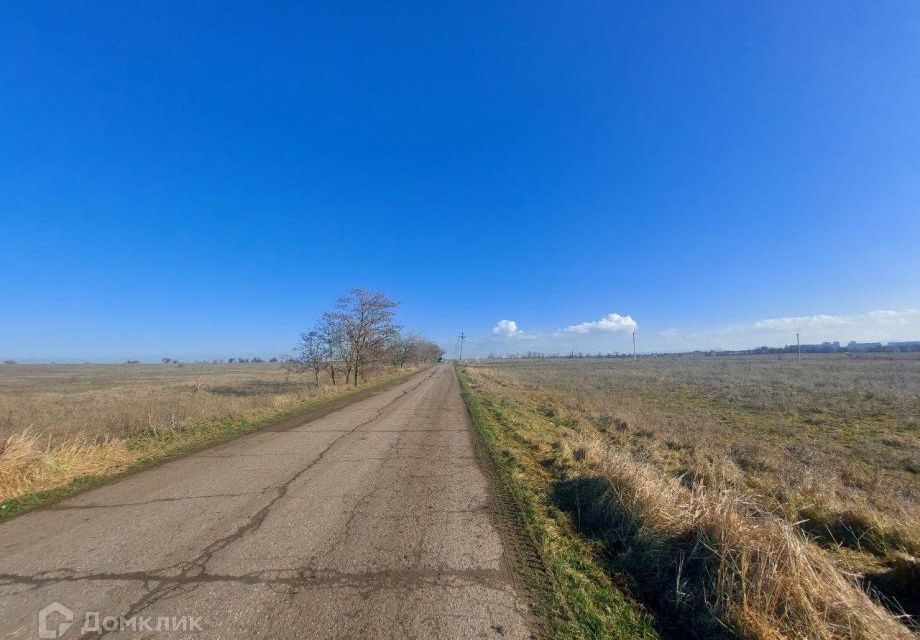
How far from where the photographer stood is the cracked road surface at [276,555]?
3.27 metres

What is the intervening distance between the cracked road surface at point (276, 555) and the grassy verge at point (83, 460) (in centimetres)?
63

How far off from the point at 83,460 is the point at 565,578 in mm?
9459

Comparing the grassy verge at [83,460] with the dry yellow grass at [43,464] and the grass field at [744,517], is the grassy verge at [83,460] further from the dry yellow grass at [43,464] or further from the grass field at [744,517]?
the grass field at [744,517]

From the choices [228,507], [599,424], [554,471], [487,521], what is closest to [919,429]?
[599,424]

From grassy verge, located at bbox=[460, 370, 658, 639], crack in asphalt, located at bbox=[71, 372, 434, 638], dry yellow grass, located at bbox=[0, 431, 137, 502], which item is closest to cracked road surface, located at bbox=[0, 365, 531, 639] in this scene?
crack in asphalt, located at bbox=[71, 372, 434, 638]

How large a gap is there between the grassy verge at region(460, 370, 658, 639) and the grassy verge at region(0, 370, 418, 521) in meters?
7.45

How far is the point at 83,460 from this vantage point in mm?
7613

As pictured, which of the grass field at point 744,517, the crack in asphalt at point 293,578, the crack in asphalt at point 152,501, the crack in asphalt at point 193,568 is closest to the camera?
the grass field at point 744,517

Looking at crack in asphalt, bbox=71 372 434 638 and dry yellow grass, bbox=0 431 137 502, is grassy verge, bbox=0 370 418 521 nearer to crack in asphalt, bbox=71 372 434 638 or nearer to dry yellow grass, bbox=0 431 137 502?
dry yellow grass, bbox=0 431 137 502

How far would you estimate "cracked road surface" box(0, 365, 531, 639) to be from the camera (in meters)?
3.27

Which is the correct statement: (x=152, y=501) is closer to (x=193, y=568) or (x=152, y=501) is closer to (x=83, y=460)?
(x=193, y=568)

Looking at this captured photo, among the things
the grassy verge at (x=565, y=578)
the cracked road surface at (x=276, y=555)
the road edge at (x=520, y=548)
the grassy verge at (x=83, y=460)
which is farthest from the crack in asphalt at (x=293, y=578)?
the grassy verge at (x=83, y=460)

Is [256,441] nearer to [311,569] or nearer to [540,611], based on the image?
[311,569]

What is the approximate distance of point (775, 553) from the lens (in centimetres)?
348
